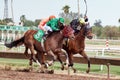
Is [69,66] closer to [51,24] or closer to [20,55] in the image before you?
[51,24]

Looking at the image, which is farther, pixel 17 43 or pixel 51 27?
pixel 17 43

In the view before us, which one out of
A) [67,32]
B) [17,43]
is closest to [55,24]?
[67,32]

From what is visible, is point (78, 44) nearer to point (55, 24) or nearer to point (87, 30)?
point (87, 30)

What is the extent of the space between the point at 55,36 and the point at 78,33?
0.84 m

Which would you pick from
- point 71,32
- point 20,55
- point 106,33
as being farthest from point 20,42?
point 106,33

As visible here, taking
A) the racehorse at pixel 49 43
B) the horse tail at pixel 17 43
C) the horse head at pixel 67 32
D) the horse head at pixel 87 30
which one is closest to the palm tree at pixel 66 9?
the horse tail at pixel 17 43

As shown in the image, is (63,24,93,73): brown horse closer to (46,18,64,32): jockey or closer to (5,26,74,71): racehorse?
(5,26,74,71): racehorse

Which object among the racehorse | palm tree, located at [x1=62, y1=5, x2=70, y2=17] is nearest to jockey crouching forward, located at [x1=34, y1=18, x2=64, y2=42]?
the racehorse

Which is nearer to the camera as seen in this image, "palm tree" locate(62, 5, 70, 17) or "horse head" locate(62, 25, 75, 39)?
"horse head" locate(62, 25, 75, 39)

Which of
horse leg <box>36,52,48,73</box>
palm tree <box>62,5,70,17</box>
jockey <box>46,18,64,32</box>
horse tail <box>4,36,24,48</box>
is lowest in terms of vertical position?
horse leg <box>36,52,48,73</box>

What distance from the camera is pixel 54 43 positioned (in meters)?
11.3

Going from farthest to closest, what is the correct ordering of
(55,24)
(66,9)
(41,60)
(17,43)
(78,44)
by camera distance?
1. (66,9)
2. (17,43)
3. (41,60)
4. (78,44)
5. (55,24)

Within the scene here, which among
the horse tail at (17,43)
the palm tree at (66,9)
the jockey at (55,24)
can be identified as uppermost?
the palm tree at (66,9)

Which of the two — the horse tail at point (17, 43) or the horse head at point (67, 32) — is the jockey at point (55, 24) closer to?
the horse head at point (67, 32)
